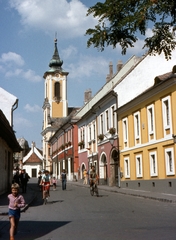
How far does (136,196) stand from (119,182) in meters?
8.64

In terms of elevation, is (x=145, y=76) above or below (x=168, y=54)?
above

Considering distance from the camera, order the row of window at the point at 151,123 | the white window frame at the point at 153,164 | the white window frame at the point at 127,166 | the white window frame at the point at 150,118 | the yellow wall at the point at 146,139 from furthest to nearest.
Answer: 1. the white window frame at the point at 127,166
2. the white window frame at the point at 150,118
3. the white window frame at the point at 153,164
4. the yellow wall at the point at 146,139
5. the row of window at the point at 151,123

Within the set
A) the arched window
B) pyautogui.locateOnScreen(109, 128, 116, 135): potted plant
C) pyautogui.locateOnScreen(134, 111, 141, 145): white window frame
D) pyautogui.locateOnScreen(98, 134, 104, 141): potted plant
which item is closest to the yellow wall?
pyautogui.locateOnScreen(134, 111, 141, 145): white window frame

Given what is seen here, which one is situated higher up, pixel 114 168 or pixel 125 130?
pixel 125 130

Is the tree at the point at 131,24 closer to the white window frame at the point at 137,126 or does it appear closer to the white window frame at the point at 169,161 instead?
the white window frame at the point at 169,161

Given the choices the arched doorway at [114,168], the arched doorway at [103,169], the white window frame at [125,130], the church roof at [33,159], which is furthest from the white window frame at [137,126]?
the church roof at [33,159]

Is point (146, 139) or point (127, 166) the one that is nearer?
point (146, 139)

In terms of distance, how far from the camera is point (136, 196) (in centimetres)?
2406

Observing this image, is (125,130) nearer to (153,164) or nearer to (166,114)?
(153,164)

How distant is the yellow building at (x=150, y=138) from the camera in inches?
979

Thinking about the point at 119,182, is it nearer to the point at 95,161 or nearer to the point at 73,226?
the point at 95,161

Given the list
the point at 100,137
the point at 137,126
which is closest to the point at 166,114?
the point at 137,126

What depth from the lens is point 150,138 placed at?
1099 inches

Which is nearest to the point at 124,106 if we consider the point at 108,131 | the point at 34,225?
the point at 108,131
